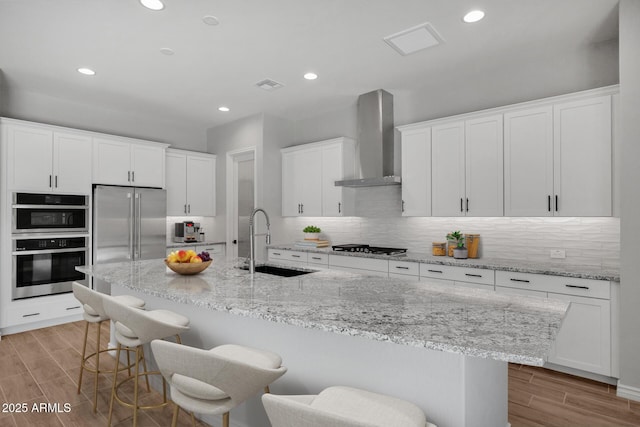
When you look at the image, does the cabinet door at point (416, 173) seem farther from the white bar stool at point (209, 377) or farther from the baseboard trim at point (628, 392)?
the white bar stool at point (209, 377)

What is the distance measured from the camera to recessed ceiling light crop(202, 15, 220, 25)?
2.82 meters

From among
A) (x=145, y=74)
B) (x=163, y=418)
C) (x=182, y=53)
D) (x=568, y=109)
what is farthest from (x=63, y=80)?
(x=568, y=109)

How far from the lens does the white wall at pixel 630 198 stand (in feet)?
8.48

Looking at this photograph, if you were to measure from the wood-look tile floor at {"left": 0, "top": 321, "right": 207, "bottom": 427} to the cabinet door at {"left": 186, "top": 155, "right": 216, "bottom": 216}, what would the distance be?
2.47 m

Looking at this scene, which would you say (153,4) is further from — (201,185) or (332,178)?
(201,185)

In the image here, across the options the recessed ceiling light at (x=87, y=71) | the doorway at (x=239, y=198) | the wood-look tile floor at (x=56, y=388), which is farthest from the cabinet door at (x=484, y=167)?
the recessed ceiling light at (x=87, y=71)

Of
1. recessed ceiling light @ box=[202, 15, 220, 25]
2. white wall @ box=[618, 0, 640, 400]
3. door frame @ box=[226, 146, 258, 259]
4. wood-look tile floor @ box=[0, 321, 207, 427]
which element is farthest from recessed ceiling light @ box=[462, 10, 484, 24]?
door frame @ box=[226, 146, 258, 259]

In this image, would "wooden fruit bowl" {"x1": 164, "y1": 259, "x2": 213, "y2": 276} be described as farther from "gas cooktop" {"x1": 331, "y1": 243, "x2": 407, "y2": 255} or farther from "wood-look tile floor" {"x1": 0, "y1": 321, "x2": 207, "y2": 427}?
"gas cooktop" {"x1": 331, "y1": 243, "x2": 407, "y2": 255}

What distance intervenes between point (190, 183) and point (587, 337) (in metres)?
5.34

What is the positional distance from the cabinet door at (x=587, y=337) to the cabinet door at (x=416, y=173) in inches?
61.6

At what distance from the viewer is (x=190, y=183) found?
231 inches

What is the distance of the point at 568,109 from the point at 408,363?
2.88m

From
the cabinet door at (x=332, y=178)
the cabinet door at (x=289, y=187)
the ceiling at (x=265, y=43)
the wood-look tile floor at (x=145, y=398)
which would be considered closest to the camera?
the wood-look tile floor at (x=145, y=398)

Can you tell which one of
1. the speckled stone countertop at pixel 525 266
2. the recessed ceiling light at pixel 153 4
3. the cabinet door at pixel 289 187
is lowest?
the speckled stone countertop at pixel 525 266
